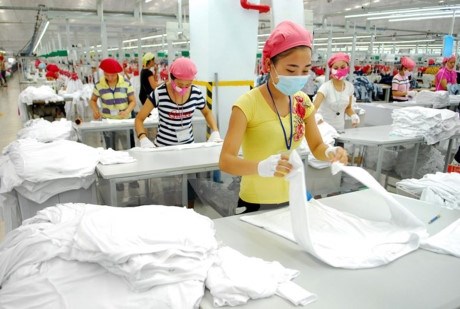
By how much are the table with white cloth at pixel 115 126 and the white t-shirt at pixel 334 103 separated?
169 centimetres

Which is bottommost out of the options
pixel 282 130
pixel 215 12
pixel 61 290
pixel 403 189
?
pixel 403 189

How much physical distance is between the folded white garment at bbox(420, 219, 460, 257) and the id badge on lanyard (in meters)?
2.22

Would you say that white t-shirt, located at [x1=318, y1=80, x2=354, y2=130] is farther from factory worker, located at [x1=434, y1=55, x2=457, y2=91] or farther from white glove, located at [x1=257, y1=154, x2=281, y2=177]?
factory worker, located at [x1=434, y1=55, x2=457, y2=91]

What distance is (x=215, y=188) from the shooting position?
10.2 ft

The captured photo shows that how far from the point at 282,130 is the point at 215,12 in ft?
10.2

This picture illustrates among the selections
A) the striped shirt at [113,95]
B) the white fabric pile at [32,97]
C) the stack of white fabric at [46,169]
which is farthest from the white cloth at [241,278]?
the white fabric pile at [32,97]

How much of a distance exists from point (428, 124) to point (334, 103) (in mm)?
1034

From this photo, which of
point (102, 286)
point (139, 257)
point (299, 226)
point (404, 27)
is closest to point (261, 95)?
point (299, 226)

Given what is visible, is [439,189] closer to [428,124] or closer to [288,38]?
[288,38]

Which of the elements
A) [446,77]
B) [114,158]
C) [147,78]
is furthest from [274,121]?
[446,77]

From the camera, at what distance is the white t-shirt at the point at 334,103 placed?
393 cm

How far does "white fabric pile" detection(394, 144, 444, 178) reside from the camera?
4.13 meters

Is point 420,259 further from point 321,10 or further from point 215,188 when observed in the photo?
point 321,10

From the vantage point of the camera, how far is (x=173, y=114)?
10.1 feet
